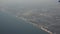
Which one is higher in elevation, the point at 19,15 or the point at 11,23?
the point at 19,15

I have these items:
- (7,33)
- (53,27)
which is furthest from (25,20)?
(53,27)

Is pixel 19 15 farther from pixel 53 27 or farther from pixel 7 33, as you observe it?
pixel 53 27

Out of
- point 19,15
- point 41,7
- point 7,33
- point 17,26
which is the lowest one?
point 7,33

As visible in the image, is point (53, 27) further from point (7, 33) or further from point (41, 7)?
point (7, 33)

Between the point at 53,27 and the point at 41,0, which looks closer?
the point at 53,27

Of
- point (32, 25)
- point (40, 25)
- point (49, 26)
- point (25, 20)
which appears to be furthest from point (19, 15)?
point (49, 26)

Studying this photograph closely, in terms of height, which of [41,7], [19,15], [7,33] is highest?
[41,7]
